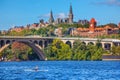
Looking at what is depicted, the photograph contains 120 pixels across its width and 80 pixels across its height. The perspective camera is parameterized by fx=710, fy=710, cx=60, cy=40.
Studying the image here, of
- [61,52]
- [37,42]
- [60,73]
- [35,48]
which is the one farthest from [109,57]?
[60,73]

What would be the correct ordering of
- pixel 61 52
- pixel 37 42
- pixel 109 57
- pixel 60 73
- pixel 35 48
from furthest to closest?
1. pixel 61 52
2. pixel 37 42
3. pixel 109 57
4. pixel 35 48
5. pixel 60 73

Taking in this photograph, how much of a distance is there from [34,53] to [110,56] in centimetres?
2201

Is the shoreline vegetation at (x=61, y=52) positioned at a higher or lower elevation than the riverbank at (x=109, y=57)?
higher

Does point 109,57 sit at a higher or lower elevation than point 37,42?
lower

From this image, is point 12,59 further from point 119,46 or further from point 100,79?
point 100,79

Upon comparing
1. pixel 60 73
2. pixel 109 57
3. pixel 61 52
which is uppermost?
pixel 61 52

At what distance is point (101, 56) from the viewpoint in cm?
18512

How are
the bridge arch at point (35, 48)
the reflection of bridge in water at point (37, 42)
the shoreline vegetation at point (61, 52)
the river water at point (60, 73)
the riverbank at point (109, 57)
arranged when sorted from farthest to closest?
the shoreline vegetation at point (61, 52)
the riverbank at point (109, 57)
the reflection of bridge in water at point (37, 42)
the bridge arch at point (35, 48)
the river water at point (60, 73)

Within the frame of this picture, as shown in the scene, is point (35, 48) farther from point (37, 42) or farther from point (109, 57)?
point (109, 57)

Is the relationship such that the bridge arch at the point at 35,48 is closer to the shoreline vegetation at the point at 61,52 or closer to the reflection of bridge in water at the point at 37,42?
the reflection of bridge in water at the point at 37,42

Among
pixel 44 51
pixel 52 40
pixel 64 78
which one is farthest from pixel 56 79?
pixel 52 40

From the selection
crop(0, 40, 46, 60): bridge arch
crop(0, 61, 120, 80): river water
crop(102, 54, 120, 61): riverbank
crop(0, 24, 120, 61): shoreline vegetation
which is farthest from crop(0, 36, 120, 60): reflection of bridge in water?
crop(0, 61, 120, 80): river water

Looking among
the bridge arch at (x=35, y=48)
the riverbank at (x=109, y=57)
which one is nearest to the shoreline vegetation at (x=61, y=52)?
the riverbank at (x=109, y=57)

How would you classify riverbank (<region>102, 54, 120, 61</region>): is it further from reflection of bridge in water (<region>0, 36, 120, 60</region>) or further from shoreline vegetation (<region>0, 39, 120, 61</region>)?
reflection of bridge in water (<region>0, 36, 120, 60</region>)
